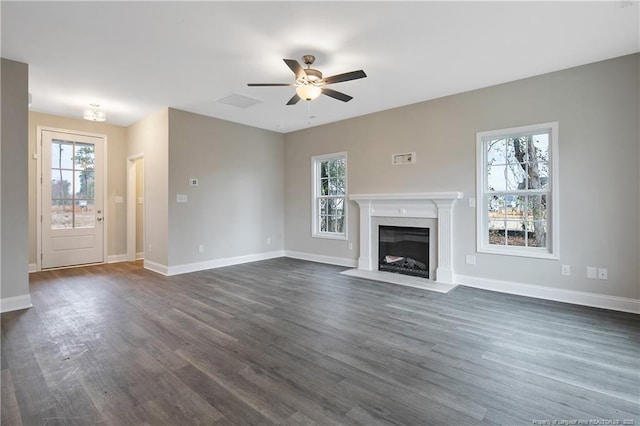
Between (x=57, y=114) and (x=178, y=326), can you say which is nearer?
(x=178, y=326)

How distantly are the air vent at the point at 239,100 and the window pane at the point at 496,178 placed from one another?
11.8 feet

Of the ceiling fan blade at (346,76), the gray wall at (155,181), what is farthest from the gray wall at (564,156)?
the gray wall at (155,181)

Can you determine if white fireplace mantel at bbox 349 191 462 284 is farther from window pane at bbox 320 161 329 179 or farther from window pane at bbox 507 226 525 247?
window pane at bbox 320 161 329 179

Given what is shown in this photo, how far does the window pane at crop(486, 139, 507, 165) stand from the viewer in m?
4.21

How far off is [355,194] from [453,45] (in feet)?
9.70

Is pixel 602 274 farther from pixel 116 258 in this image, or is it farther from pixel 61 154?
pixel 61 154

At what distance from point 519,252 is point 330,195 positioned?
135 inches

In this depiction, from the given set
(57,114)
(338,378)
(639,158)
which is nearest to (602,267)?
(639,158)

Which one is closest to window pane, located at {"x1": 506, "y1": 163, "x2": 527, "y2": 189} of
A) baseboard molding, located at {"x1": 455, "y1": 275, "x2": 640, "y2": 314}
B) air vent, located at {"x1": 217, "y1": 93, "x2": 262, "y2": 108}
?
baseboard molding, located at {"x1": 455, "y1": 275, "x2": 640, "y2": 314}

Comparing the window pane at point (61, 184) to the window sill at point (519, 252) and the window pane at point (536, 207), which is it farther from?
the window pane at point (536, 207)

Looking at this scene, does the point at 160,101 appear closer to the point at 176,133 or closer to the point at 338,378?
the point at 176,133

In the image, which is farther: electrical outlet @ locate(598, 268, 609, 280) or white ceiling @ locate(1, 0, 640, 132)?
electrical outlet @ locate(598, 268, 609, 280)

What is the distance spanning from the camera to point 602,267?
11.3 ft

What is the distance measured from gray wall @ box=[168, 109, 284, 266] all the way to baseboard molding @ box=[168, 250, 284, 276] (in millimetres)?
69
